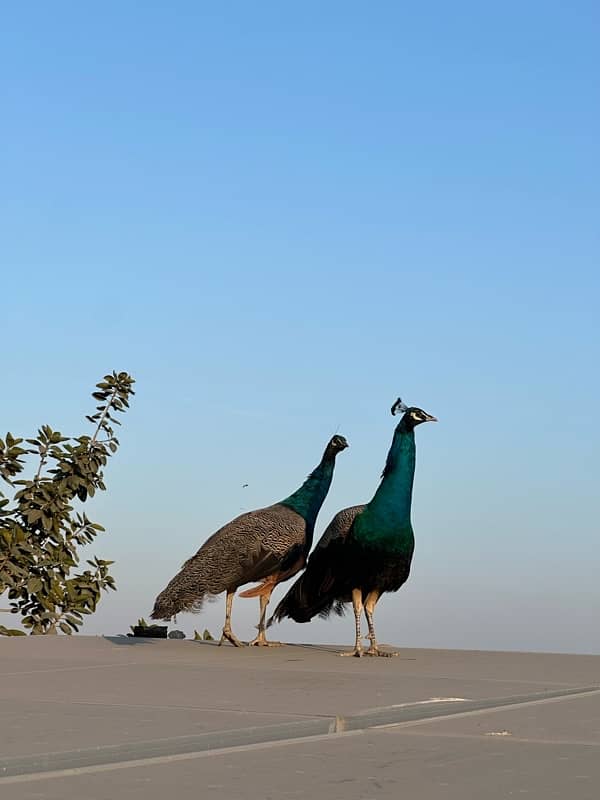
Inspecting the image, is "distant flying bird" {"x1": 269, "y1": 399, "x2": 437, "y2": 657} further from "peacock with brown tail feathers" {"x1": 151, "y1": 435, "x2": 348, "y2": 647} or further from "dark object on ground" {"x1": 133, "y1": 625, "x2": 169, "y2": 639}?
"dark object on ground" {"x1": 133, "y1": 625, "x2": 169, "y2": 639}

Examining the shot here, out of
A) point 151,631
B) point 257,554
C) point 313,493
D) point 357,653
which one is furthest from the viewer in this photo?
point 151,631

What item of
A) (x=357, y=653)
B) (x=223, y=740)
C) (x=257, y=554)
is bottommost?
(x=223, y=740)

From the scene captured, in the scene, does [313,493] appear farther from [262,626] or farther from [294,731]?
[294,731]

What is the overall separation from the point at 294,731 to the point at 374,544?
554 centimetres

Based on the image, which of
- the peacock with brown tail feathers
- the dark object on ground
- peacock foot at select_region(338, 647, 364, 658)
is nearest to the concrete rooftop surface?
peacock foot at select_region(338, 647, 364, 658)

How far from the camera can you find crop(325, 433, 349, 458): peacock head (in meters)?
13.9

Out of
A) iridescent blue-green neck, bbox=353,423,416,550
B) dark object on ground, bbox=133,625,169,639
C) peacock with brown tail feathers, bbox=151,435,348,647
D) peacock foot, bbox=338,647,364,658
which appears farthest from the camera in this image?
dark object on ground, bbox=133,625,169,639

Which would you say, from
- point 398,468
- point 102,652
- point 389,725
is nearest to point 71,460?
point 102,652

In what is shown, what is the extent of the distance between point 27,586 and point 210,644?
449 centimetres

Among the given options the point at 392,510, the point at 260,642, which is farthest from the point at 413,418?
the point at 260,642

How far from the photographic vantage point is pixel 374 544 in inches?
484

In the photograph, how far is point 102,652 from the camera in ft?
42.4

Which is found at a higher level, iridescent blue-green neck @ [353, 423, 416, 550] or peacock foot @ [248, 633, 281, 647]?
iridescent blue-green neck @ [353, 423, 416, 550]

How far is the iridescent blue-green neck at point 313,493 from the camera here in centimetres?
1379
